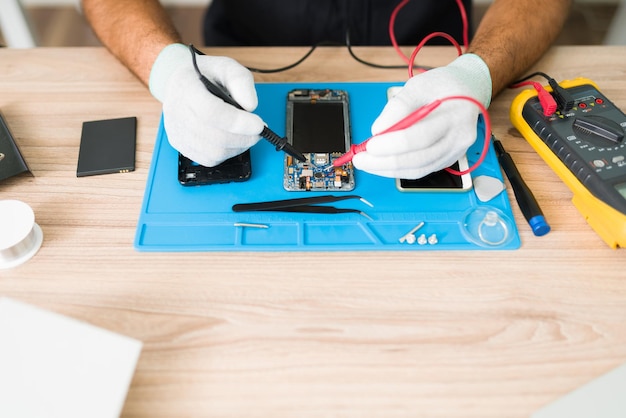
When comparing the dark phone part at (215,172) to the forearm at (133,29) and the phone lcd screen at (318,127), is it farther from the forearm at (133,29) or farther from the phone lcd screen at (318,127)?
the forearm at (133,29)

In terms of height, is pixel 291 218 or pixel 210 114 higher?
pixel 210 114

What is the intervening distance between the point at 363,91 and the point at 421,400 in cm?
54

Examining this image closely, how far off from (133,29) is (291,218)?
1.73 feet

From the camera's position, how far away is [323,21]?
3.76 feet

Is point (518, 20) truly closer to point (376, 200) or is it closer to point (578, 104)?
point (578, 104)

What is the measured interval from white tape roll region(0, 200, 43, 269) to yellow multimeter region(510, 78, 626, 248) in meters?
0.77

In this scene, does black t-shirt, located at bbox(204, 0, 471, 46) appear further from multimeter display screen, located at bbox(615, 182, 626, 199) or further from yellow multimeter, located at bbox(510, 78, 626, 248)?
multimeter display screen, located at bbox(615, 182, 626, 199)

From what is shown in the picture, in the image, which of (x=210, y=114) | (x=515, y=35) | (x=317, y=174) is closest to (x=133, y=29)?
(x=210, y=114)

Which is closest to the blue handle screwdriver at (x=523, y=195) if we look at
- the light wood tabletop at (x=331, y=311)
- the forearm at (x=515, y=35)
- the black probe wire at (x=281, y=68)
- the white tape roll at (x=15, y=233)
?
the light wood tabletop at (x=331, y=311)

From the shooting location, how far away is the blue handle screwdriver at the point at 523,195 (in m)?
0.70

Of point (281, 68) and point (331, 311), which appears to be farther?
point (281, 68)

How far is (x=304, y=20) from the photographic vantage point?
1.16 m

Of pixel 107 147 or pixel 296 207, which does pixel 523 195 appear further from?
pixel 107 147

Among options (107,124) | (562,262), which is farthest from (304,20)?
(562,262)
